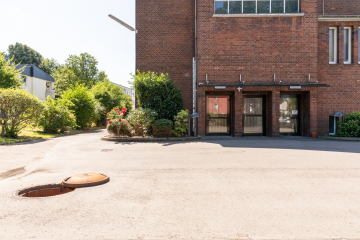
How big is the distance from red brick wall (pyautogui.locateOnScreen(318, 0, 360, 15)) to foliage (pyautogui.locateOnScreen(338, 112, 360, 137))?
283 inches

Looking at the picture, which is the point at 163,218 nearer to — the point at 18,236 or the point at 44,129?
the point at 18,236

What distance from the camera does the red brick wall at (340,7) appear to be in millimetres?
15875

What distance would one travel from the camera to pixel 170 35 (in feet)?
52.8

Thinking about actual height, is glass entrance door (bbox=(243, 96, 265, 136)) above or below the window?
below

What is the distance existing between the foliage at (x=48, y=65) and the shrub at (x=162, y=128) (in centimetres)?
5862

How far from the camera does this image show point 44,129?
1672 cm

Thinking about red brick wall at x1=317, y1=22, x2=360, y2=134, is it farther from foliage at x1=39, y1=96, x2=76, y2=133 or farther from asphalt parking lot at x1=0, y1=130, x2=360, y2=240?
foliage at x1=39, y1=96, x2=76, y2=133

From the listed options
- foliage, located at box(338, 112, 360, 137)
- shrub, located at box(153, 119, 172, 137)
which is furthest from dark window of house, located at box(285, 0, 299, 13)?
shrub, located at box(153, 119, 172, 137)

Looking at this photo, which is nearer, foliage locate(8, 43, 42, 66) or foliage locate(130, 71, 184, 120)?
foliage locate(130, 71, 184, 120)

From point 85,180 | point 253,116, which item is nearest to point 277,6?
point 253,116

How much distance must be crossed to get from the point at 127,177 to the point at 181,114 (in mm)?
8652

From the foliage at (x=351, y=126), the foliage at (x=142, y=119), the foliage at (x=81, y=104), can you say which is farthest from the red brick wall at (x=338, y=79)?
the foliage at (x=81, y=104)

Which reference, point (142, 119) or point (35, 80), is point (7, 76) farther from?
point (35, 80)

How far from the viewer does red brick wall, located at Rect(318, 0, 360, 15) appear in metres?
15.9
